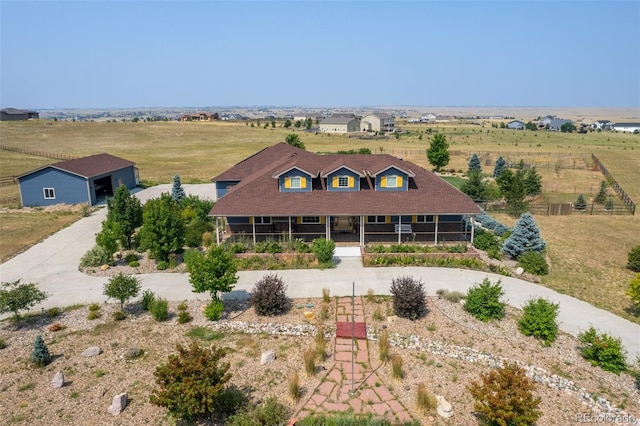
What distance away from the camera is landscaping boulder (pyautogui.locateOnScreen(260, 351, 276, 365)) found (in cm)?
1528

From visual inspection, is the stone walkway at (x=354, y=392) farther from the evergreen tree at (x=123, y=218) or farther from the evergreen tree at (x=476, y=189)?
the evergreen tree at (x=476, y=189)

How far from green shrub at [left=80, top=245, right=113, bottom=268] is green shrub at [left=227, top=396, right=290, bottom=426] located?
16.6m

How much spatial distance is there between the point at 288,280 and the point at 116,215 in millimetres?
12609

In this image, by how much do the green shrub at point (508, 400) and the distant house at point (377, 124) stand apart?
13520cm

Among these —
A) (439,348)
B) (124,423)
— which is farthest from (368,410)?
(124,423)

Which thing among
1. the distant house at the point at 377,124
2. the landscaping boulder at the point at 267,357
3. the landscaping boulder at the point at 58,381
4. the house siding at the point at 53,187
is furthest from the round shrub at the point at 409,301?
the distant house at the point at 377,124

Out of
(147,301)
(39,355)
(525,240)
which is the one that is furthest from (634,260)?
(39,355)

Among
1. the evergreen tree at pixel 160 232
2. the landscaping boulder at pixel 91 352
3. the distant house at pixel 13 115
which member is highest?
the distant house at pixel 13 115

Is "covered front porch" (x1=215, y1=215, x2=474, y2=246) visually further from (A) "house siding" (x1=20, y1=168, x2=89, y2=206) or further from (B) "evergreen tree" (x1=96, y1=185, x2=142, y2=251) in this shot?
(A) "house siding" (x1=20, y1=168, x2=89, y2=206)

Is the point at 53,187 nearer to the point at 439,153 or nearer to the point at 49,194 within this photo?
the point at 49,194

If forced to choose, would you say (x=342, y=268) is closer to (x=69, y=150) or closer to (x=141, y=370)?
(x=141, y=370)

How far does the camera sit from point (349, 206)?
27.3 metres

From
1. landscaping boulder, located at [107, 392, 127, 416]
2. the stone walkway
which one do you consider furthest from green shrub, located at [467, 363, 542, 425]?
landscaping boulder, located at [107, 392, 127, 416]

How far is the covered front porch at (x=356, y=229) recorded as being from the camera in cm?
2822
